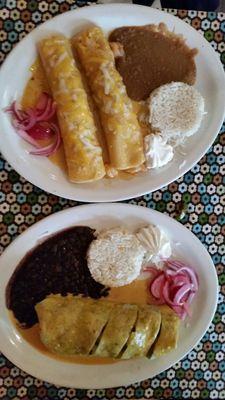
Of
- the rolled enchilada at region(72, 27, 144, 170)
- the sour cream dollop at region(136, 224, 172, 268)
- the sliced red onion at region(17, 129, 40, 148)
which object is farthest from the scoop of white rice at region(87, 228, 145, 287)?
the sliced red onion at region(17, 129, 40, 148)

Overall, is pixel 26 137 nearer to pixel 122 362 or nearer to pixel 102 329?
pixel 102 329

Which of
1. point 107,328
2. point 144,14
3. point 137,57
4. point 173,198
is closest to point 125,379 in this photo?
point 107,328

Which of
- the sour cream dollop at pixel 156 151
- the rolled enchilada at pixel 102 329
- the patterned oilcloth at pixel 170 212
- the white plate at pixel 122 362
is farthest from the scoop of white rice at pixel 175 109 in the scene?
the rolled enchilada at pixel 102 329

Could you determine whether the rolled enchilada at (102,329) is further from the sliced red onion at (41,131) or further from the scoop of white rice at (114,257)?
the sliced red onion at (41,131)

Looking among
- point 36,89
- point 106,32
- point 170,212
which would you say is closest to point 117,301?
point 170,212

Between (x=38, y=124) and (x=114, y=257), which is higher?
(x=38, y=124)

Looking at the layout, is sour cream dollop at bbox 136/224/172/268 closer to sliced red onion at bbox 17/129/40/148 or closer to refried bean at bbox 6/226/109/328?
refried bean at bbox 6/226/109/328

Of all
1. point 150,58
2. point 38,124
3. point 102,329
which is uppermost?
point 150,58
